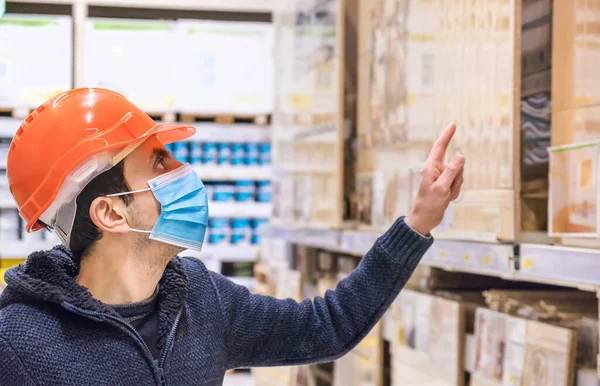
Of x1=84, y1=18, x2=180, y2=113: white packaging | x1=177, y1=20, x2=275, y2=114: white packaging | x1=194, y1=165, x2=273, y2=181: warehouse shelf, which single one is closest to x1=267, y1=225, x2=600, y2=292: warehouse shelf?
x1=194, y1=165, x2=273, y2=181: warehouse shelf

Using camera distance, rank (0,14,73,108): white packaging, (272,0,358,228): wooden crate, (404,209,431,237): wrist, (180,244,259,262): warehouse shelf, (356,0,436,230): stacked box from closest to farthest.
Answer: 1. (404,209,431,237): wrist
2. (356,0,436,230): stacked box
3. (272,0,358,228): wooden crate
4. (0,14,73,108): white packaging
5. (180,244,259,262): warehouse shelf

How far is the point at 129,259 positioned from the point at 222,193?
13.2 ft

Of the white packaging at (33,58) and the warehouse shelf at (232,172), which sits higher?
the white packaging at (33,58)

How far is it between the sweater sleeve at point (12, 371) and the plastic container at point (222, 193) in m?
4.22

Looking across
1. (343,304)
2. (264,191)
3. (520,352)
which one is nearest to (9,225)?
(264,191)

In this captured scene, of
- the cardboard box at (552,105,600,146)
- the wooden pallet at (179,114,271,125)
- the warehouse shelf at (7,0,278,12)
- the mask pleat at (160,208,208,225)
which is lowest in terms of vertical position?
the mask pleat at (160,208,208,225)

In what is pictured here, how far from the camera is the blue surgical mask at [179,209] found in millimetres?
1773

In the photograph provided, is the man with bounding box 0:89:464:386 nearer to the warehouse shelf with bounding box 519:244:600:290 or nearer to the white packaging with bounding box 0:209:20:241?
the warehouse shelf with bounding box 519:244:600:290

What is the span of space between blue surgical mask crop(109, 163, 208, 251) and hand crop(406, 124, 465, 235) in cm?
48

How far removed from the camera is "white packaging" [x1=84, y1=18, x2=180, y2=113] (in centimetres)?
553

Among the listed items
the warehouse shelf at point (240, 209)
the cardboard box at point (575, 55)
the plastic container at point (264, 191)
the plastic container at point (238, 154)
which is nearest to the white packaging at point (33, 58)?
the plastic container at point (238, 154)

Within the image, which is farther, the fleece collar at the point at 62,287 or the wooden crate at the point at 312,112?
the wooden crate at the point at 312,112

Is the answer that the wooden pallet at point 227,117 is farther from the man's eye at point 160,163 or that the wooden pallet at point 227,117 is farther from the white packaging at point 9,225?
the man's eye at point 160,163

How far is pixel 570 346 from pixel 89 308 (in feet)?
3.51
